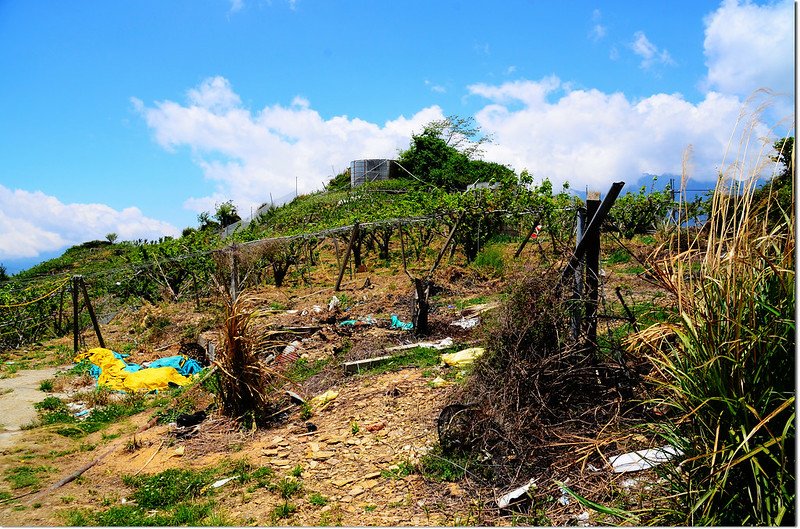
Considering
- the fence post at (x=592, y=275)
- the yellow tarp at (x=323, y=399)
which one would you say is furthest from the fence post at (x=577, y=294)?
the yellow tarp at (x=323, y=399)

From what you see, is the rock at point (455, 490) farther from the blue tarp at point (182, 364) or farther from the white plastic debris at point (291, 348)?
the blue tarp at point (182, 364)

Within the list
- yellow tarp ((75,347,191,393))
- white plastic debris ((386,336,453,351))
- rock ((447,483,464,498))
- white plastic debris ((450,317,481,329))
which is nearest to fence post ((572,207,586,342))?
rock ((447,483,464,498))

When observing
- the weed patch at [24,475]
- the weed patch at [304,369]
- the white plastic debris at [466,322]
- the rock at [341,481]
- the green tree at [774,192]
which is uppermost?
the green tree at [774,192]

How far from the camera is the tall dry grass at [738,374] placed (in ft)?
7.23

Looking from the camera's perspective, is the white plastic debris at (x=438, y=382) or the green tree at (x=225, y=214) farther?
the green tree at (x=225, y=214)

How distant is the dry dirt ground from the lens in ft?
12.0

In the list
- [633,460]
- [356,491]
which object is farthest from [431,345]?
[633,460]

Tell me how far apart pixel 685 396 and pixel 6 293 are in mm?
16270

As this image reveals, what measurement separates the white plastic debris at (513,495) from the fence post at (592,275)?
1.03 meters

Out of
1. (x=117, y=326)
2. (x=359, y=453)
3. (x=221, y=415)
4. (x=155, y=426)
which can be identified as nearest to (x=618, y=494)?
(x=359, y=453)

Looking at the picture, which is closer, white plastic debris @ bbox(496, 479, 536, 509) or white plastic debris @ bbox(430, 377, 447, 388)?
white plastic debris @ bbox(496, 479, 536, 509)

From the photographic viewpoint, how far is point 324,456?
4688 millimetres

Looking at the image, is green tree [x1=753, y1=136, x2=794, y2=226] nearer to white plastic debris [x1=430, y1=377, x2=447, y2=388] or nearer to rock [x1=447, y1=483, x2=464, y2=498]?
rock [x1=447, y1=483, x2=464, y2=498]

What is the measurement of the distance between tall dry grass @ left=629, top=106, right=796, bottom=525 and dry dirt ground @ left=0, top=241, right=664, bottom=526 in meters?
0.95
